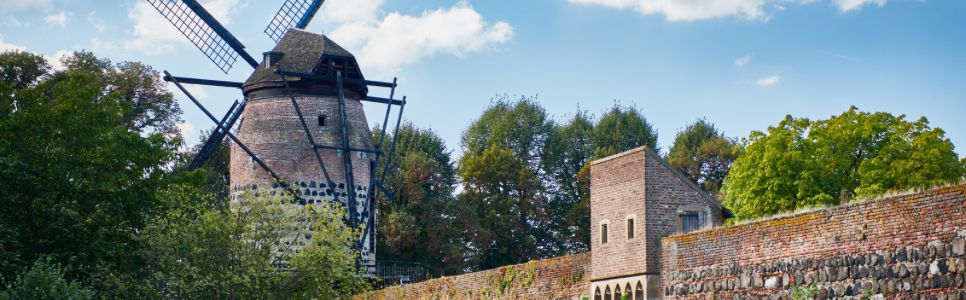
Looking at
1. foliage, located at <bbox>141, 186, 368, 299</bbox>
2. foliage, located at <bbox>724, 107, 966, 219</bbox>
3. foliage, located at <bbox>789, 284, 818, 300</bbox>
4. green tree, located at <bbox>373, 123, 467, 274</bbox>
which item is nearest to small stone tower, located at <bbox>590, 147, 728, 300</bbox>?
foliage, located at <bbox>789, 284, 818, 300</bbox>

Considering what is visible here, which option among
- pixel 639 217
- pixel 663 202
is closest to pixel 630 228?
pixel 639 217

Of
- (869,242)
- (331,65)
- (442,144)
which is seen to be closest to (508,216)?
(442,144)

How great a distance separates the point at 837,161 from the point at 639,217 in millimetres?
19262

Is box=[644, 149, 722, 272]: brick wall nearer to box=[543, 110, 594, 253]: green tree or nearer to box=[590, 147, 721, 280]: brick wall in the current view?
box=[590, 147, 721, 280]: brick wall

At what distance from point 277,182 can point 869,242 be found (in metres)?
26.9

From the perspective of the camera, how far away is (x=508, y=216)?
61.1 meters

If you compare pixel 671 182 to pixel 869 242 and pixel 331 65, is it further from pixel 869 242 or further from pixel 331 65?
pixel 331 65

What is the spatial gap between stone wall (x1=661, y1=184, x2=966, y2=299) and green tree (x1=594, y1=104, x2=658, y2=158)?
145 feet

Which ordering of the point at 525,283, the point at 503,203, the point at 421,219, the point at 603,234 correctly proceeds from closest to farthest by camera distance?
the point at 603,234 → the point at 525,283 → the point at 421,219 → the point at 503,203

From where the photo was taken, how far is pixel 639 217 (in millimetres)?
26344

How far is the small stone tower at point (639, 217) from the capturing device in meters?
26.2

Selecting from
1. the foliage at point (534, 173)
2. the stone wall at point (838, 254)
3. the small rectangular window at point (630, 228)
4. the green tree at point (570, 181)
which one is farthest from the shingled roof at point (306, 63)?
the stone wall at point (838, 254)

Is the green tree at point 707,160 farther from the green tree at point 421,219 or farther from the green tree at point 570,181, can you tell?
the green tree at point 421,219

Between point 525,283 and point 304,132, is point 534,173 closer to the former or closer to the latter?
point 304,132
